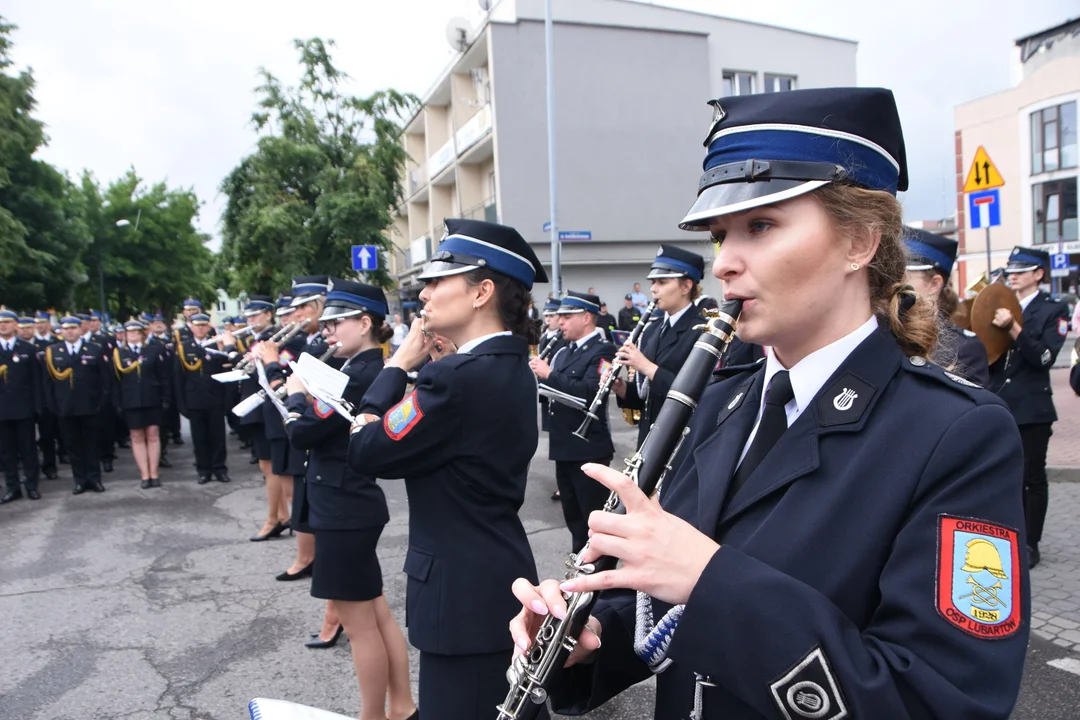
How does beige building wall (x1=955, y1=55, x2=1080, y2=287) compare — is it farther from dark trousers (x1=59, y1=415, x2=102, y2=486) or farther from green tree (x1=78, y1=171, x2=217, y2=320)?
green tree (x1=78, y1=171, x2=217, y2=320)

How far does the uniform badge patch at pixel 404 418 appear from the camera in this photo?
274 centimetres

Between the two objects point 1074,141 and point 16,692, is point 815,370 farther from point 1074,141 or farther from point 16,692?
point 1074,141

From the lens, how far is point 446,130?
109ft

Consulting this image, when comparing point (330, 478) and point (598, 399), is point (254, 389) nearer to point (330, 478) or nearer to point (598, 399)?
point (598, 399)

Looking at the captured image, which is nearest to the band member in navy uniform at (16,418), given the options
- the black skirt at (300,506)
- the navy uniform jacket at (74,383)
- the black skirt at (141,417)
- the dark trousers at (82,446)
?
the navy uniform jacket at (74,383)

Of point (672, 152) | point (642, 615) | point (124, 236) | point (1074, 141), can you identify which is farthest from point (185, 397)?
point (1074, 141)

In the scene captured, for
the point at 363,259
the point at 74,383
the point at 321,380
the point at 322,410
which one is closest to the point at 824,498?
the point at 321,380

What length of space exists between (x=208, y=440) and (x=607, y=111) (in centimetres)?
2018

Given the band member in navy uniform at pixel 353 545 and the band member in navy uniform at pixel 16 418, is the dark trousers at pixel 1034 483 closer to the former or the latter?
the band member in navy uniform at pixel 353 545

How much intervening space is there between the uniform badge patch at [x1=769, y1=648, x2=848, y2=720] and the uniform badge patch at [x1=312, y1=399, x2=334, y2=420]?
10.6 ft

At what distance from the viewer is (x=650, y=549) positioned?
1.16 m

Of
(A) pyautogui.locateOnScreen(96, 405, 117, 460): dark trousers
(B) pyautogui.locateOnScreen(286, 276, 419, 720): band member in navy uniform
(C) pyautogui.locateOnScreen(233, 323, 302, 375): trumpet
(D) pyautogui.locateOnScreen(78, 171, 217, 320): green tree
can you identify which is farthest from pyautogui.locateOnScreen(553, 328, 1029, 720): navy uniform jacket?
(D) pyautogui.locateOnScreen(78, 171, 217, 320): green tree

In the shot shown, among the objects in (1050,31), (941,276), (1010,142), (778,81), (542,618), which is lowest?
(542,618)

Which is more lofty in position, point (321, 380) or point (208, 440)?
point (321, 380)
